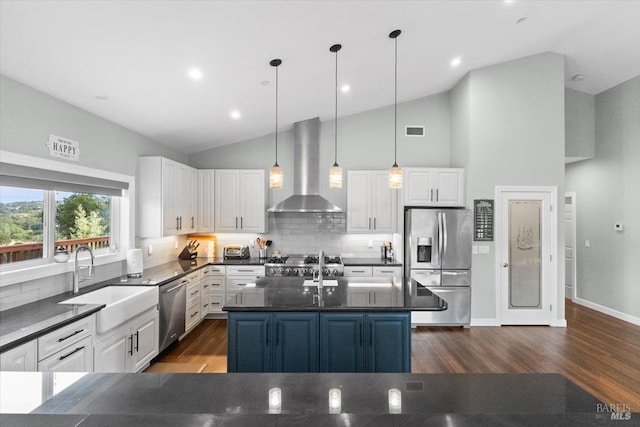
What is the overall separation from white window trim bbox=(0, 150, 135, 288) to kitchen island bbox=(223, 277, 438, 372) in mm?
1725

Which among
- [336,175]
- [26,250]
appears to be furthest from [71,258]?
[336,175]

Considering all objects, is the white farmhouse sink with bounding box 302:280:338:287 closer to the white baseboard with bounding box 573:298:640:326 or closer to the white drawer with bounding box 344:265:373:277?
the white drawer with bounding box 344:265:373:277

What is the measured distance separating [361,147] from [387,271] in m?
2.26

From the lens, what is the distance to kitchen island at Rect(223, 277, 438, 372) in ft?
8.93

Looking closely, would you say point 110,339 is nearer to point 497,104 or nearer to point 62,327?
point 62,327

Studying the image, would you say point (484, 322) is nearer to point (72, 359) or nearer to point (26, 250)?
point (72, 359)

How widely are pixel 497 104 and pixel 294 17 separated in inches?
149

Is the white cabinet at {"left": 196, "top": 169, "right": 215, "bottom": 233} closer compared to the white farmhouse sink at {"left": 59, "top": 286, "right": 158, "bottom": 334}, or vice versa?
the white farmhouse sink at {"left": 59, "top": 286, "right": 158, "bottom": 334}

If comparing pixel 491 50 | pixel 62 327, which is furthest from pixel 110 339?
pixel 491 50

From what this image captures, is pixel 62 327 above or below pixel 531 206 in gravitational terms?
below

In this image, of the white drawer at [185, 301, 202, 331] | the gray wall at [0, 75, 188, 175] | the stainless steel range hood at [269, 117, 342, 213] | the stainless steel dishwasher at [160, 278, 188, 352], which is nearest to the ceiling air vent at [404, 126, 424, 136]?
the stainless steel range hood at [269, 117, 342, 213]

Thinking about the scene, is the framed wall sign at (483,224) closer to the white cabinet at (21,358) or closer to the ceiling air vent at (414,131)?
the ceiling air vent at (414,131)

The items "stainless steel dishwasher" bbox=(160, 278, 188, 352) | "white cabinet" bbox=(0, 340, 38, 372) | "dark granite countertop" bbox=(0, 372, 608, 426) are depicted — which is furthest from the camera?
"stainless steel dishwasher" bbox=(160, 278, 188, 352)

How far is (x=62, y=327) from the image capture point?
240cm
